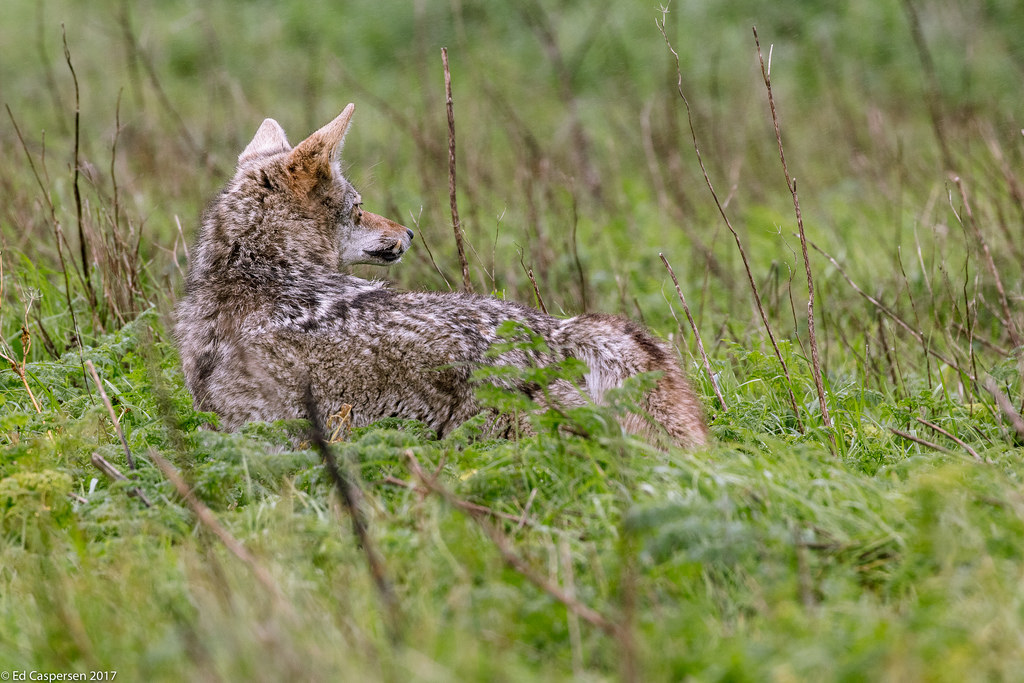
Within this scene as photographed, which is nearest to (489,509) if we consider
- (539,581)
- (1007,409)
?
(539,581)

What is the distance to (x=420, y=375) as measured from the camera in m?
4.45

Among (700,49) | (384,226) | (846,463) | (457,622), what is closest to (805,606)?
(457,622)

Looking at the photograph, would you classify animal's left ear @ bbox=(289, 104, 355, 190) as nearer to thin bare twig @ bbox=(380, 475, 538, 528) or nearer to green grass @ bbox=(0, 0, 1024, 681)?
green grass @ bbox=(0, 0, 1024, 681)

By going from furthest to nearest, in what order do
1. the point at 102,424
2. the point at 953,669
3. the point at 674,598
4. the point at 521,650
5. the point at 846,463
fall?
→ 1. the point at 102,424
2. the point at 846,463
3. the point at 674,598
4. the point at 521,650
5. the point at 953,669

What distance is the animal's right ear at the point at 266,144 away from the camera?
5.58 metres

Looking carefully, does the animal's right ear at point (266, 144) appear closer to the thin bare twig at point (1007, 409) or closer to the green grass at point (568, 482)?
the green grass at point (568, 482)

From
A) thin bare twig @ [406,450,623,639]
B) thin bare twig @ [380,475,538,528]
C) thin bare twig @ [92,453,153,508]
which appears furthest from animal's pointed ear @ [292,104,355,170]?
thin bare twig @ [406,450,623,639]

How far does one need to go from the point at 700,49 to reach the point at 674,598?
11694 millimetres

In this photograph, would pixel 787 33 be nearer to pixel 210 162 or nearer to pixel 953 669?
pixel 210 162

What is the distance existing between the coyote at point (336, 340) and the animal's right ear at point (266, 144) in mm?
512

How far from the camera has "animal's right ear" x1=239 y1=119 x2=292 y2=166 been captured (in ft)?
18.3

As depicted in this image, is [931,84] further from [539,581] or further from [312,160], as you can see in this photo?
[539,581]

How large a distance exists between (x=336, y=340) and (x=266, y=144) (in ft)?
6.13

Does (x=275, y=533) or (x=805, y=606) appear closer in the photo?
(x=805, y=606)
